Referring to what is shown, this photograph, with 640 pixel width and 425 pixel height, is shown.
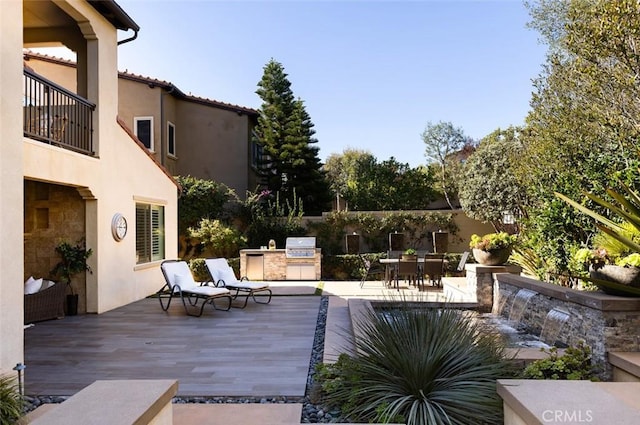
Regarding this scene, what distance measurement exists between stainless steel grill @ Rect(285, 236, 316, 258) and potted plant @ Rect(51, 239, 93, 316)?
6799 mm

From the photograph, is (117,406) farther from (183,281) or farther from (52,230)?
(52,230)

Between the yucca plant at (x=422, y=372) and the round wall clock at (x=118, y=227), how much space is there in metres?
6.50

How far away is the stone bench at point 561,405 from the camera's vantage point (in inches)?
78.2

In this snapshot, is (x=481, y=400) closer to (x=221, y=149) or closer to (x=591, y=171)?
(x=591, y=171)

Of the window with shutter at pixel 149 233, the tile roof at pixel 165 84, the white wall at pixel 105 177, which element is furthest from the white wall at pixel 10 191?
the tile roof at pixel 165 84

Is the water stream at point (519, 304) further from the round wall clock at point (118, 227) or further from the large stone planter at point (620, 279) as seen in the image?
the round wall clock at point (118, 227)

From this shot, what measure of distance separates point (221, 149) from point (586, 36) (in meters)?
14.9

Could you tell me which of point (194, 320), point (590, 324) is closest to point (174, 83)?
point (194, 320)

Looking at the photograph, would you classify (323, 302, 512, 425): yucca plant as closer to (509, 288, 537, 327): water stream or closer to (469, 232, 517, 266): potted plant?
(509, 288, 537, 327): water stream

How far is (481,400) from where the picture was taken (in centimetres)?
305

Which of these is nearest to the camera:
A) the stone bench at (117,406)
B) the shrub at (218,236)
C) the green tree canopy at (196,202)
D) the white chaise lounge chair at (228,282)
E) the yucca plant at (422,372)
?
the stone bench at (117,406)

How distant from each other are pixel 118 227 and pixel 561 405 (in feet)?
27.9

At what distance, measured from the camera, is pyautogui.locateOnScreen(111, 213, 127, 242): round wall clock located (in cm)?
861

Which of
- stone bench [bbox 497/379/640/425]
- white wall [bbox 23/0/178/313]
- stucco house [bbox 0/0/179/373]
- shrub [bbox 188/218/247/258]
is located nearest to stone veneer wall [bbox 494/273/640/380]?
stone bench [bbox 497/379/640/425]
